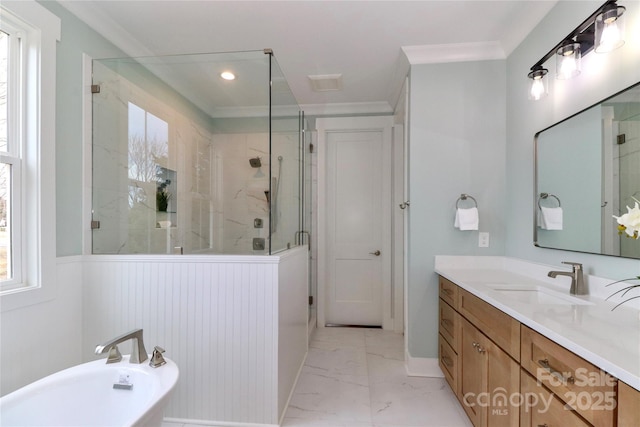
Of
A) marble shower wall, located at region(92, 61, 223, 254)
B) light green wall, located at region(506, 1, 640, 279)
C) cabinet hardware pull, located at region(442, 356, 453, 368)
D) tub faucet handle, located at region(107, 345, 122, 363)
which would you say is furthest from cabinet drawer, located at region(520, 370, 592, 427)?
marble shower wall, located at region(92, 61, 223, 254)

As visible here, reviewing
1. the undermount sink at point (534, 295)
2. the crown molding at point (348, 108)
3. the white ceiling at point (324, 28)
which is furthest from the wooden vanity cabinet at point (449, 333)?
the crown molding at point (348, 108)

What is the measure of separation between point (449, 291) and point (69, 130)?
268cm

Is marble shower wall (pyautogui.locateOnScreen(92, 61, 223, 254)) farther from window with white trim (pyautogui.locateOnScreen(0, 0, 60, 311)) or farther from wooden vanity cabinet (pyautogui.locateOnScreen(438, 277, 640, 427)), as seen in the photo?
wooden vanity cabinet (pyautogui.locateOnScreen(438, 277, 640, 427))

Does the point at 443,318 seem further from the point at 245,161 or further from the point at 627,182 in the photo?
the point at 245,161

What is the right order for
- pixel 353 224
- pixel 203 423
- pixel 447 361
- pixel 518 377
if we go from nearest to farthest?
1. pixel 518 377
2. pixel 203 423
3. pixel 447 361
4. pixel 353 224

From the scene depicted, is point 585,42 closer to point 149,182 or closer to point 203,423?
point 149,182

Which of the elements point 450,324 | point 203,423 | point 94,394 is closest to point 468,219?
point 450,324

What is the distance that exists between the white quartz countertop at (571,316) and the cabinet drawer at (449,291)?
0.20 ft

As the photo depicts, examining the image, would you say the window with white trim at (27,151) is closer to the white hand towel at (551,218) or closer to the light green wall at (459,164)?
the light green wall at (459,164)

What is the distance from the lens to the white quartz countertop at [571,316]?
32.3 inches

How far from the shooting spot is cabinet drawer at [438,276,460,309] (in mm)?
2006

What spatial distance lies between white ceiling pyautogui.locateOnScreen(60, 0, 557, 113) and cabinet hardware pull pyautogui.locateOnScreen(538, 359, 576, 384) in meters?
2.01

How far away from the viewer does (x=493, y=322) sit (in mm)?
1460

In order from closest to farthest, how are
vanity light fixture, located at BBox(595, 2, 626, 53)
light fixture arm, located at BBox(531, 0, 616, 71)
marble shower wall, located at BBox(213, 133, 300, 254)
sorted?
vanity light fixture, located at BBox(595, 2, 626, 53) < light fixture arm, located at BBox(531, 0, 616, 71) < marble shower wall, located at BBox(213, 133, 300, 254)
